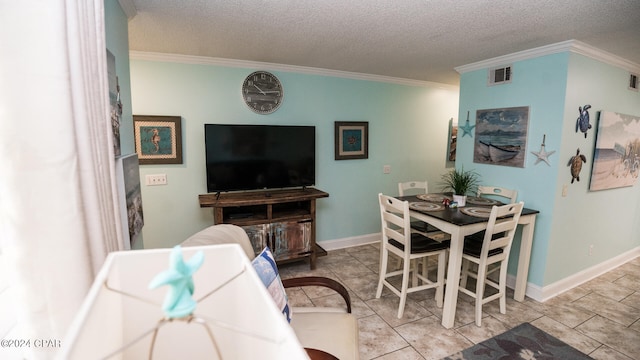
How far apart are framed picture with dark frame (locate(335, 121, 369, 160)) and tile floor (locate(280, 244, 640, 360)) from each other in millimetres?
1594

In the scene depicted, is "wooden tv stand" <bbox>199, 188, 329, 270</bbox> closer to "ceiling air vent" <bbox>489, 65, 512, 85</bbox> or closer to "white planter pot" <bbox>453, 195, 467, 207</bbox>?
"white planter pot" <bbox>453, 195, 467, 207</bbox>

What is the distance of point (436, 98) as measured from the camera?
4629 mm

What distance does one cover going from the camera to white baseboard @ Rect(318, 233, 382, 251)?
4.06 m

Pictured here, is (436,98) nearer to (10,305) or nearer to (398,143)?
(398,143)

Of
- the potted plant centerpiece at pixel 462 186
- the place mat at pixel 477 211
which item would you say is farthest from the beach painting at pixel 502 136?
the place mat at pixel 477 211

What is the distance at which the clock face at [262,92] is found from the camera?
3.40 meters

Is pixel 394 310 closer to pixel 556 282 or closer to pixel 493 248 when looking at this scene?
pixel 493 248

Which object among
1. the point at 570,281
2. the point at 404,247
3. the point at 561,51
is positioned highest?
the point at 561,51

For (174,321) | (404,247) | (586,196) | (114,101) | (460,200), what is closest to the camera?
(174,321)

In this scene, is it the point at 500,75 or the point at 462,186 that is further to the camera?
the point at 500,75

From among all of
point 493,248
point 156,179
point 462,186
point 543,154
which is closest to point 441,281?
point 493,248

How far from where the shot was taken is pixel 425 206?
9.27 ft

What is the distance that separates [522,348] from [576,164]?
1.82m

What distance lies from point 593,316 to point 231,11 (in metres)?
3.89
